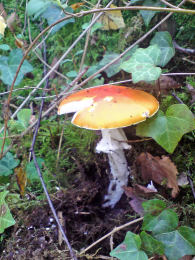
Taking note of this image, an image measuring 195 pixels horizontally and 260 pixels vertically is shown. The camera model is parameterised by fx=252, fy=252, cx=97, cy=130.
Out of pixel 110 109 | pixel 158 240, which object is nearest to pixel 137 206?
pixel 158 240

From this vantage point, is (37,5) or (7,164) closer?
(37,5)

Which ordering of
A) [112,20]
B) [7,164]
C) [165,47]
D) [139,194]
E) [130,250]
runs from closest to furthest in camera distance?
[130,250] → [139,194] → [165,47] → [7,164] → [112,20]

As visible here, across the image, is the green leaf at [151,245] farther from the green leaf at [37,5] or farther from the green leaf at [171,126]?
the green leaf at [37,5]

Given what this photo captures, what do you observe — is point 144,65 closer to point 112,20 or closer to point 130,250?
point 112,20

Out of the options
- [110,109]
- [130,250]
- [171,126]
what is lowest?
[130,250]

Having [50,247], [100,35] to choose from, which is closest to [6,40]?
[100,35]

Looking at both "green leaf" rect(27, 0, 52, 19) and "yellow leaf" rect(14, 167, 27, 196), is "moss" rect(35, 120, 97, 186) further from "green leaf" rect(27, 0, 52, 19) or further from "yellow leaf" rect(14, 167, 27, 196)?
"green leaf" rect(27, 0, 52, 19)
